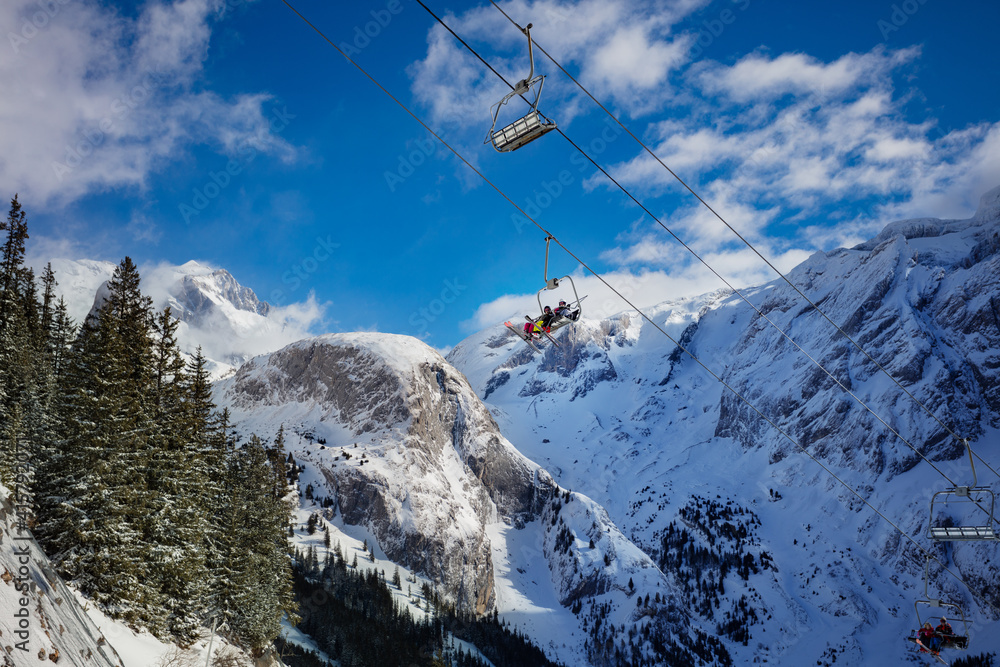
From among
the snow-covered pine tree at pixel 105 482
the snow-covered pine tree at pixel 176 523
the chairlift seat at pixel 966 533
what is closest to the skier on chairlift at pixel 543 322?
the chairlift seat at pixel 966 533

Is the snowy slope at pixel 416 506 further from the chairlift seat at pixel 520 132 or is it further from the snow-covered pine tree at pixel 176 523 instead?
the chairlift seat at pixel 520 132

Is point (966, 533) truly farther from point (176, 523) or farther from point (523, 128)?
point (176, 523)

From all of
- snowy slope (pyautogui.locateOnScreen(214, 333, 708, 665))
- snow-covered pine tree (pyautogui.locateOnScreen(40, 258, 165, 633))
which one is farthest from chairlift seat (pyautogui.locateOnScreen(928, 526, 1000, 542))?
snowy slope (pyautogui.locateOnScreen(214, 333, 708, 665))

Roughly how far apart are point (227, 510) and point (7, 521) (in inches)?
712

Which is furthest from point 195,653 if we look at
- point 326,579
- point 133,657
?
point 326,579

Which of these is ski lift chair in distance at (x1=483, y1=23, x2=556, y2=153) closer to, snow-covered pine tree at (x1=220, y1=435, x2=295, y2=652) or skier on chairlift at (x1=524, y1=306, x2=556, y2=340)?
skier on chairlift at (x1=524, y1=306, x2=556, y2=340)

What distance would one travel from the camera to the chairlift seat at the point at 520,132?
46.5ft

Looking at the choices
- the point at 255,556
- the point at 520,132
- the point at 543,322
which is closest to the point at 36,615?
the point at 543,322

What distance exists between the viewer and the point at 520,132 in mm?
14422

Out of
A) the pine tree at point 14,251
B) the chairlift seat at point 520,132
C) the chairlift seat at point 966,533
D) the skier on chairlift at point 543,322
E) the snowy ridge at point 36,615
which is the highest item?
the pine tree at point 14,251

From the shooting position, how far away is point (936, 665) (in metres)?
163

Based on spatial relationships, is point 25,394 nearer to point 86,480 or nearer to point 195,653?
point 86,480

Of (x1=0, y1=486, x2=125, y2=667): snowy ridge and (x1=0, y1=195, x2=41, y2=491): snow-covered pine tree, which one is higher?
(x1=0, y1=195, x2=41, y2=491): snow-covered pine tree

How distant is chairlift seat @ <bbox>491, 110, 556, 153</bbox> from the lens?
14.2 m
